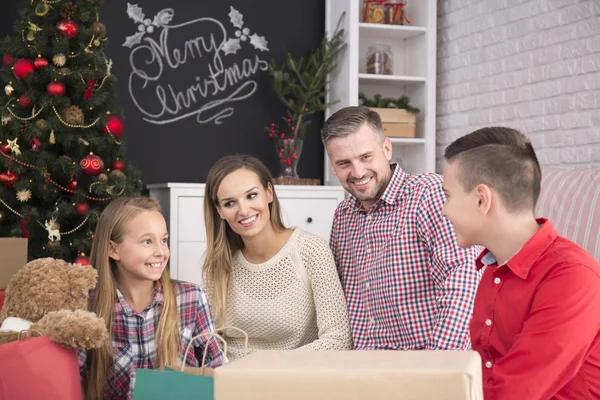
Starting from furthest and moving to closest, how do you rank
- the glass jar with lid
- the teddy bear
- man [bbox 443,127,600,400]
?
the glass jar with lid, the teddy bear, man [bbox 443,127,600,400]

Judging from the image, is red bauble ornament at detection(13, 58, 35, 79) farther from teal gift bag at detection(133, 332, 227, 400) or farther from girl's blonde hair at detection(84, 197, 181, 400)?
teal gift bag at detection(133, 332, 227, 400)

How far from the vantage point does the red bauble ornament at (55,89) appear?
374 centimetres

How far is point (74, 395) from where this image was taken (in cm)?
153

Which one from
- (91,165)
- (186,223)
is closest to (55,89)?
(91,165)

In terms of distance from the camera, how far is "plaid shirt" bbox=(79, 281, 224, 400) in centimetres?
204

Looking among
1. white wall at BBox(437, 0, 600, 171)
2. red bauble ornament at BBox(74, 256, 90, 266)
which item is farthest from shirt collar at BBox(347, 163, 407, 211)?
red bauble ornament at BBox(74, 256, 90, 266)

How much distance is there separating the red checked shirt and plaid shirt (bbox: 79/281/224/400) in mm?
849

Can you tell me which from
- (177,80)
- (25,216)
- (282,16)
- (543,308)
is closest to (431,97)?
(282,16)

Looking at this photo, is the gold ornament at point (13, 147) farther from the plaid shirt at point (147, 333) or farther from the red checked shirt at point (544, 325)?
the red checked shirt at point (544, 325)

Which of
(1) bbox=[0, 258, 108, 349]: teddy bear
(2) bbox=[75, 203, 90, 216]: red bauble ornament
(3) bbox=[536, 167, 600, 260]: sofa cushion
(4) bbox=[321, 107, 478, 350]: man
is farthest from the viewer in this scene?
(2) bbox=[75, 203, 90, 216]: red bauble ornament

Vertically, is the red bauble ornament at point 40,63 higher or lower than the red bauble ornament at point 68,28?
lower

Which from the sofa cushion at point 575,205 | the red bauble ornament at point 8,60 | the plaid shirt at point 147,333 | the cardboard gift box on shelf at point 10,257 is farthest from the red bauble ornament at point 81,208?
the sofa cushion at point 575,205

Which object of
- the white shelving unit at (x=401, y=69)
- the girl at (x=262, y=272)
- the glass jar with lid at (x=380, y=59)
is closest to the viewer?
the girl at (x=262, y=272)

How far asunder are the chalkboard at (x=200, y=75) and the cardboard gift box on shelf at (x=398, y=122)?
18.9 inches
